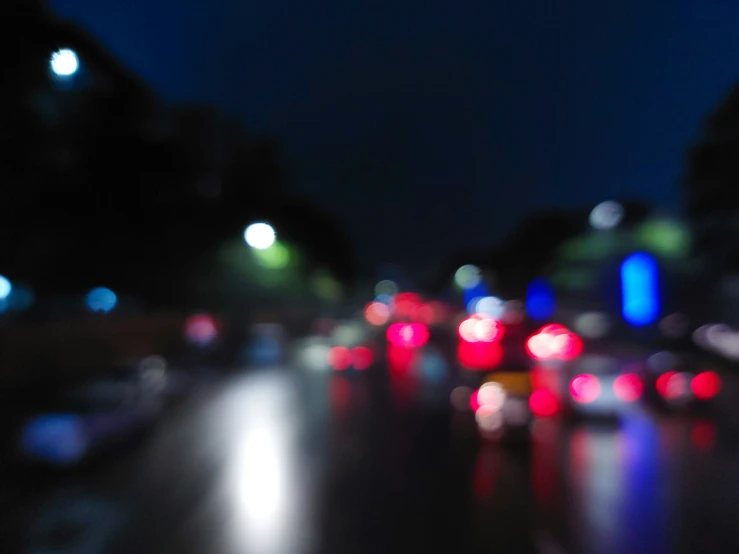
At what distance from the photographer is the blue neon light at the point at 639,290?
36469mm

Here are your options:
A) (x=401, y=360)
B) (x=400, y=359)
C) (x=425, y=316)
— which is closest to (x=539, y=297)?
(x=425, y=316)

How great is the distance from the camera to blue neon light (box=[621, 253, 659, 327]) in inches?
1436

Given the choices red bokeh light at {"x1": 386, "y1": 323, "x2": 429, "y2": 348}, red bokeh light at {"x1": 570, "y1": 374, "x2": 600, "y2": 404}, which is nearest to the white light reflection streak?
red bokeh light at {"x1": 570, "y1": 374, "x2": 600, "y2": 404}

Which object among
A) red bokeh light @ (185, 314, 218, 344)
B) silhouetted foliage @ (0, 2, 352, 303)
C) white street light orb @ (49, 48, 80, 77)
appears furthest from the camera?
red bokeh light @ (185, 314, 218, 344)

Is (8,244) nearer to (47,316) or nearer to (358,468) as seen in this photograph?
(47,316)

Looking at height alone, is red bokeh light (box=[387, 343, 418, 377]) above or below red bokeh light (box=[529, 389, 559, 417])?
above

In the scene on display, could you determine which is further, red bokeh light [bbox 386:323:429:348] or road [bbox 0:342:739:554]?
red bokeh light [bbox 386:323:429:348]

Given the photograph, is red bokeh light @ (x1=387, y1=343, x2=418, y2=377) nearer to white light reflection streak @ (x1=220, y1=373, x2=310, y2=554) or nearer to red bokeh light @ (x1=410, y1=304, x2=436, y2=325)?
red bokeh light @ (x1=410, y1=304, x2=436, y2=325)

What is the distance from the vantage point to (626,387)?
56.5 feet

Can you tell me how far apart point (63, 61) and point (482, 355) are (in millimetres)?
15728

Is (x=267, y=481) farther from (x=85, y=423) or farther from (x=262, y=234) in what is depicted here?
(x=262, y=234)

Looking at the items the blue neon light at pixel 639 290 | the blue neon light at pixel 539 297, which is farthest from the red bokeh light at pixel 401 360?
the blue neon light at pixel 539 297

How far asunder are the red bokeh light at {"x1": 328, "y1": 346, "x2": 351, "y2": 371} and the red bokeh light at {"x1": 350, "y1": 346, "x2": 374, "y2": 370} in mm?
263

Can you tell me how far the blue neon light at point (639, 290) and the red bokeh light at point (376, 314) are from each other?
36259 mm
